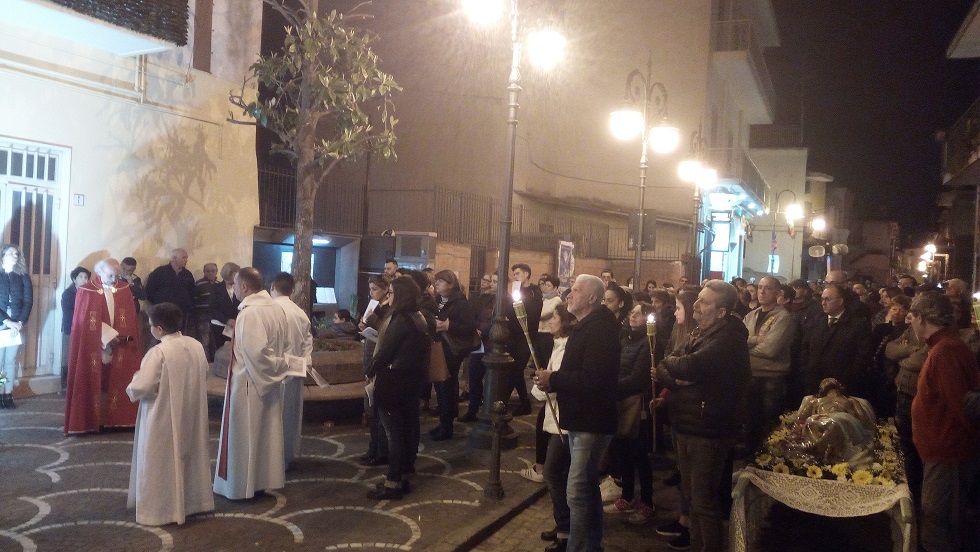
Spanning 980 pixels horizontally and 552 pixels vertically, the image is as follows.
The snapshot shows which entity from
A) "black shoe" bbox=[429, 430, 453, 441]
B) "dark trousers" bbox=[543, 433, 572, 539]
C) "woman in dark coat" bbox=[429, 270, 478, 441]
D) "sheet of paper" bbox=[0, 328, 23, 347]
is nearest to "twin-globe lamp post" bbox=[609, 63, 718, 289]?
"woman in dark coat" bbox=[429, 270, 478, 441]

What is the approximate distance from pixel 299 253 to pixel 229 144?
3.95 meters

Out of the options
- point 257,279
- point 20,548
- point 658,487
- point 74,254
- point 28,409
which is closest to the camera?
point 20,548

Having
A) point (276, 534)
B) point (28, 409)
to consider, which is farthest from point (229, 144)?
point (276, 534)

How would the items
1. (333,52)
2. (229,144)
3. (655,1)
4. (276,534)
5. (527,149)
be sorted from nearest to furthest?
(276,534) < (333,52) < (229,144) < (527,149) < (655,1)

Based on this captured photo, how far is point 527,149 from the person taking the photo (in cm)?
2347

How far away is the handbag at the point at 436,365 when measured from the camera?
27.1ft

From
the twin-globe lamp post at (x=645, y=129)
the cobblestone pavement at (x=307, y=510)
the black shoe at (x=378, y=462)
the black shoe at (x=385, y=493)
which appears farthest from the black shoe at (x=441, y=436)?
the twin-globe lamp post at (x=645, y=129)

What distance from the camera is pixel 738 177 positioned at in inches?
1125

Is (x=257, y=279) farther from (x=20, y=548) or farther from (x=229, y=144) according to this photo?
(x=229, y=144)

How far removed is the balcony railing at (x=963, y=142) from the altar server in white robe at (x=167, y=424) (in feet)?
48.1

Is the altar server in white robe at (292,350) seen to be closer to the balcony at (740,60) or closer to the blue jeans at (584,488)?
the blue jeans at (584,488)

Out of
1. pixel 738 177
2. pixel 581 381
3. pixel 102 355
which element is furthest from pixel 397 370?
pixel 738 177

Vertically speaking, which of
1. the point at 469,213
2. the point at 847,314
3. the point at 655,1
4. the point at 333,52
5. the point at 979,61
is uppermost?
the point at 655,1

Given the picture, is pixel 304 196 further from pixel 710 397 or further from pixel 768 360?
pixel 710 397
